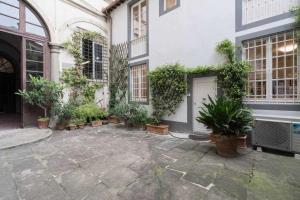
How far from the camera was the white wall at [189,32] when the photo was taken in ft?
16.5

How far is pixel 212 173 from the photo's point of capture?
2.94 meters

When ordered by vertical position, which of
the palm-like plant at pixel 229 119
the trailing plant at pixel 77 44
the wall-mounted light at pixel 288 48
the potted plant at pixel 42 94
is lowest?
the palm-like plant at pixel 229 119

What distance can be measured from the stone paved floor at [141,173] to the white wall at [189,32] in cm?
263

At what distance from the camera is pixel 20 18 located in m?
6.05

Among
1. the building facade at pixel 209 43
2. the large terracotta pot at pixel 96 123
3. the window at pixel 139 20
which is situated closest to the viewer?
the building facade at pixel 209 43

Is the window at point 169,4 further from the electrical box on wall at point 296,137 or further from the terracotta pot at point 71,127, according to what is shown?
the terracotta pot at point 71,127

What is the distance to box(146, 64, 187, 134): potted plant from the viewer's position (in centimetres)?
589

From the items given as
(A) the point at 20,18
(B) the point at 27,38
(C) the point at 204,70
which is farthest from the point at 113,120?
(A) the point at 20,18

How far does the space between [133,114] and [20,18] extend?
17.0 ft

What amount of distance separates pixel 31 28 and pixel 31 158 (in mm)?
5036

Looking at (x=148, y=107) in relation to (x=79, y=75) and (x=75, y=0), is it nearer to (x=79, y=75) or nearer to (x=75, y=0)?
(x=79, y=75)

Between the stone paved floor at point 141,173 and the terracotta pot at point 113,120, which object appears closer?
the stone paved floor at point 141,173

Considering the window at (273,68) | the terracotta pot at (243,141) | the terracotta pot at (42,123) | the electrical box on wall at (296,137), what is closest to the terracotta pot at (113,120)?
the terracotta pot at (42,123)

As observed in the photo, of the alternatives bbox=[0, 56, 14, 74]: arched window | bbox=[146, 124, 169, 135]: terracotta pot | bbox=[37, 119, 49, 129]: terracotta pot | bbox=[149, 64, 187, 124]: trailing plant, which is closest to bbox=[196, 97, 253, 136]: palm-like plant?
bbox=[149, 64, 187, 124]: trailing plant
